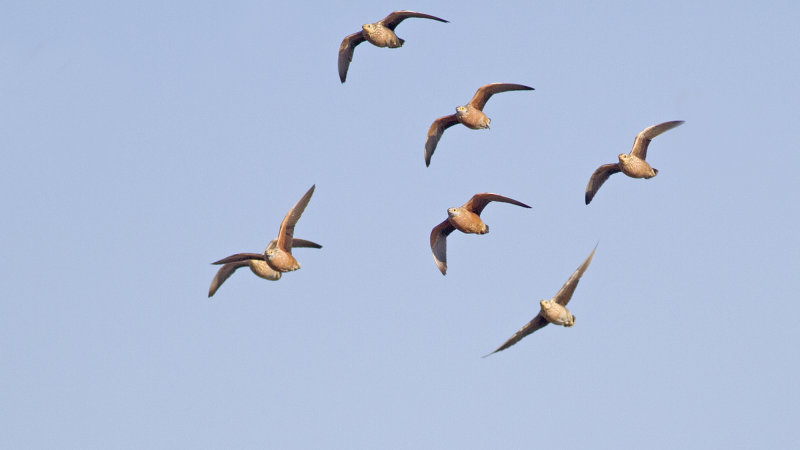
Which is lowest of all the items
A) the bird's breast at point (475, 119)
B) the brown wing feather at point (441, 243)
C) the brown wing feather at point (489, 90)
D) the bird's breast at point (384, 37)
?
the brown wing feather at point (441, 243)

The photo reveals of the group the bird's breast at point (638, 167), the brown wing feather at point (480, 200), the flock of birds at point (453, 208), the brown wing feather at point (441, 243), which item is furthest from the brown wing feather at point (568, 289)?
the brown wing feather at point (441, 243)

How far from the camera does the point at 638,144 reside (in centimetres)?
4691

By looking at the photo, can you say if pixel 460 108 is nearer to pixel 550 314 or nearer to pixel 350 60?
pixel 350 60

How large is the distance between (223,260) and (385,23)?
15.5 meters

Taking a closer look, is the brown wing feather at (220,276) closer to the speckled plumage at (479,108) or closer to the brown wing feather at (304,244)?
the brown wing feather at (304,244)

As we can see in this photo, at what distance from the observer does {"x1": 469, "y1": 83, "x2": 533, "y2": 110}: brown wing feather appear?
49.5 meters

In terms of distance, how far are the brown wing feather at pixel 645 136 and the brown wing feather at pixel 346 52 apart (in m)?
13.4

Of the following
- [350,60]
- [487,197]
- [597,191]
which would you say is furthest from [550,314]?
[350,60]

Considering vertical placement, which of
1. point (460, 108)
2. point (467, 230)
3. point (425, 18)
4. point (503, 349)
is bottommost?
point (503, 349)

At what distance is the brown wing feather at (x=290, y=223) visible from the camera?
42.6 metres

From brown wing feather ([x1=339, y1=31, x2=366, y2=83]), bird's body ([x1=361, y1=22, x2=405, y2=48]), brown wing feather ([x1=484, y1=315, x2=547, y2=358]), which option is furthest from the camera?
brown wing feather ([x1=339, y1=31, x2=366, y2=83])

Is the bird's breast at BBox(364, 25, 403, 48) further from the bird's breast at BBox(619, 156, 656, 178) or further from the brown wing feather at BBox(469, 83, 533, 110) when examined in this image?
the bird's breast at BBox(619, 156, 656, 178)

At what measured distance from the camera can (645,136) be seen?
47000 mm

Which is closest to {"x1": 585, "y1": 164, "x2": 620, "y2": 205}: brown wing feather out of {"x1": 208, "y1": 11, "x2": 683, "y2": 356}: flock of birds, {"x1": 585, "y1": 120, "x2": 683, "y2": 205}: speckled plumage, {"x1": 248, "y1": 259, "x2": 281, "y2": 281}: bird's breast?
{"x1": 208, "y1": 11, "x2": 683, "y2": 356}: flock of birds
